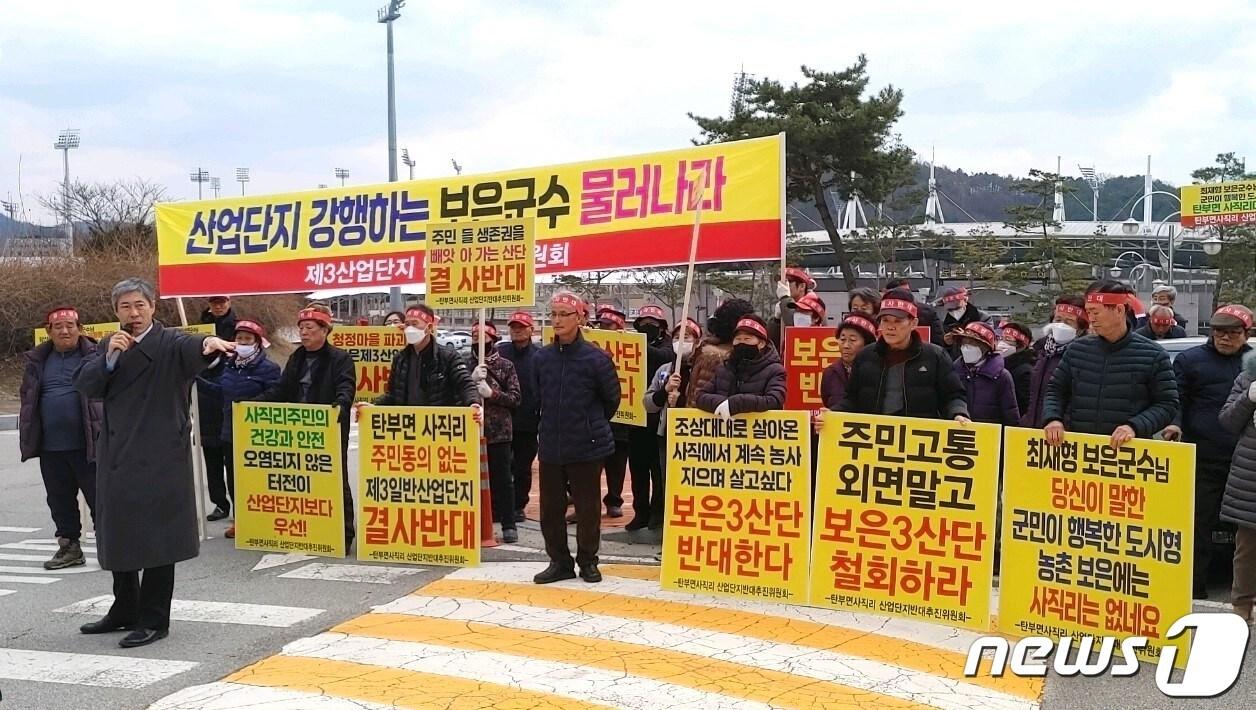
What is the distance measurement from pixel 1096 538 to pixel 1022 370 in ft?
8.86

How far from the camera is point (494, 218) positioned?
8133mm

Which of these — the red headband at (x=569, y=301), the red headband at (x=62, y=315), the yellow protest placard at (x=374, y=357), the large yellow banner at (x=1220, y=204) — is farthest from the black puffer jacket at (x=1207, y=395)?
Result: the large yellow banner at (x=1220, y=204)

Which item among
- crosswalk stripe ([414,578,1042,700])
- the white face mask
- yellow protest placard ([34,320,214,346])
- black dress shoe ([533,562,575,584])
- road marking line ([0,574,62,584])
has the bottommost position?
road marking line ([0,574,62,584])

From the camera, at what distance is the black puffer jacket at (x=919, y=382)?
6.32 metres

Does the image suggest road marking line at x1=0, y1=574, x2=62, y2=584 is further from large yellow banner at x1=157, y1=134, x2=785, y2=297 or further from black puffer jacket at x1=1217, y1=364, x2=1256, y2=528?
black puffer jacket at x1=1217, y1=364, x2=1256, y2=528

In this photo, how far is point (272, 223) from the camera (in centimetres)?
1041

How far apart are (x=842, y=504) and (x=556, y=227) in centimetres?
396

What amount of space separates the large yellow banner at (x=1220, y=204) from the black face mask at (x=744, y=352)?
40.3m

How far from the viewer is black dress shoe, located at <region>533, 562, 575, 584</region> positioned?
7105 millimetres

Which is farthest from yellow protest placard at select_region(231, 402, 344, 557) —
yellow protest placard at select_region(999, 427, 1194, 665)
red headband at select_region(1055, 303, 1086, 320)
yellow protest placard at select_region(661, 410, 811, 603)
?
red headband at select_region(1055, 303, 1086, 320)

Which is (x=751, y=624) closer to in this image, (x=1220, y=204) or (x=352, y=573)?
(x=352, y=573)

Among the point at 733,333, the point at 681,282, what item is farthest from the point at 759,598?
the point at 681,282

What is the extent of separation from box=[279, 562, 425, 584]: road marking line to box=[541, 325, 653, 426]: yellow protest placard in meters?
2.34

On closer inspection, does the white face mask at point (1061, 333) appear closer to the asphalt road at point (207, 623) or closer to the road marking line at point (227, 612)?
the asphalt road at point (207, 623)
